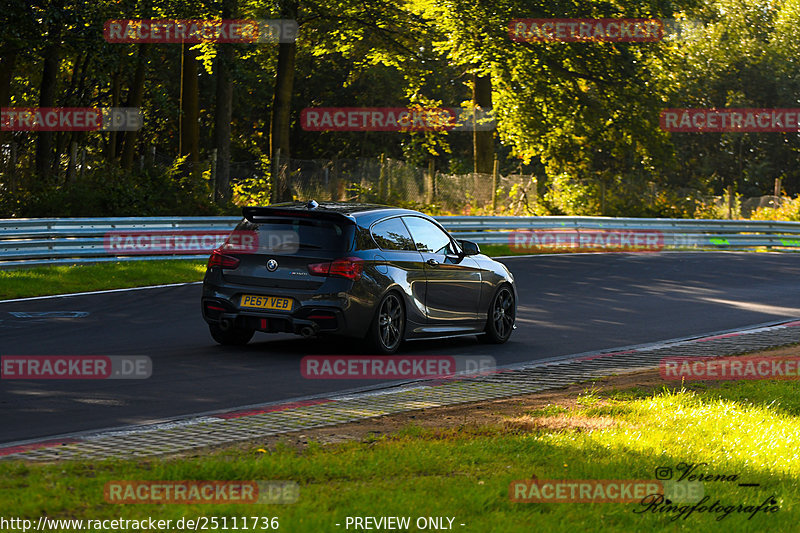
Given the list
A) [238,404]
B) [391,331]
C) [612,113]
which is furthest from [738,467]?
[612,113]

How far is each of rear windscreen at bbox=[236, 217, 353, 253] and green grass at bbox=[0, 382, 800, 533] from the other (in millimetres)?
3787

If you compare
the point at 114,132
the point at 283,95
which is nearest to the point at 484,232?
the point at 283,95

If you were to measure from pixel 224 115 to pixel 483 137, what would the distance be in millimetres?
10338

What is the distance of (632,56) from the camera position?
4050 cm

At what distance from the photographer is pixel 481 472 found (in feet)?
22.1

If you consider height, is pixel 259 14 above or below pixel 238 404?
above

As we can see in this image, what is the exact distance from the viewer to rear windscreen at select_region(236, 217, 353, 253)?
12.0 metres

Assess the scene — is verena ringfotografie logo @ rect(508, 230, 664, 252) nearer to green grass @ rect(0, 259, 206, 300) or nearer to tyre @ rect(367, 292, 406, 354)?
green grass @ rect(0, 259, 206, 300)

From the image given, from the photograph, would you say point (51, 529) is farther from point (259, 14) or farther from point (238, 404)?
point (259, 14)

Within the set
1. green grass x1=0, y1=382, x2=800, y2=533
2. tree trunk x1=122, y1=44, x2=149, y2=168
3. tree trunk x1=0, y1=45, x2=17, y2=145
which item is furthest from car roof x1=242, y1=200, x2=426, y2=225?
tree trunk x1=122, y1=44, x2=149, y2=168

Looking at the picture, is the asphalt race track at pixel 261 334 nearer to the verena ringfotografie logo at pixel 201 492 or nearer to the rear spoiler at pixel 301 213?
the rear spoiler at pixel 301 213

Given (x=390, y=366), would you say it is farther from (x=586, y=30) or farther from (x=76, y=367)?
(x=586, y=30)

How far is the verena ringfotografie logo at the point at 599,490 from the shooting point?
614 cm

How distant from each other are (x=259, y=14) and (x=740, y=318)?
2062 cm
